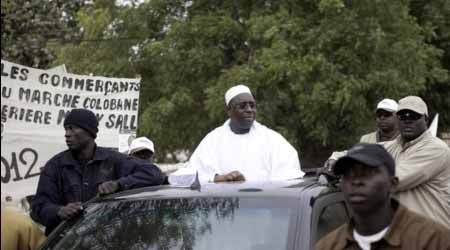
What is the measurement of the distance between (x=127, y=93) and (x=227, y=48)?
518 centimetres

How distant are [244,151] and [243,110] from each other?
0.88ft

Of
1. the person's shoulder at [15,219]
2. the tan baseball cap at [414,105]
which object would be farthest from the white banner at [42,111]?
the tan baseball cap at [414,105]

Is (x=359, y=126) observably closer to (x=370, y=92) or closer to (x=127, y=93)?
(x=370, y=92)

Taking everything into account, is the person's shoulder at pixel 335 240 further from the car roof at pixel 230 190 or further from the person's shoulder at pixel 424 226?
the car roof at pixel 230 190

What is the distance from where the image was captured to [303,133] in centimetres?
1259

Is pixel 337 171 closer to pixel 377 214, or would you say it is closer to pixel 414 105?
pixel 377 214

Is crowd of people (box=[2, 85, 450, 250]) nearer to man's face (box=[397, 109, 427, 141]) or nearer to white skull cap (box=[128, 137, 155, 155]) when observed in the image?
man's face (box=[397, 109, 427, 141])

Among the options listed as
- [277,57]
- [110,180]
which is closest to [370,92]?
[277,57]

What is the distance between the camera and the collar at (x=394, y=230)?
9.20 ft

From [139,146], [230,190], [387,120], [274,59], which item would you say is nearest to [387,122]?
[387,120]

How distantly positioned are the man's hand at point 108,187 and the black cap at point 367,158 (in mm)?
2135

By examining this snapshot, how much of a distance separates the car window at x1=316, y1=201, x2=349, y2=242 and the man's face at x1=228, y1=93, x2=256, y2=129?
1183mm

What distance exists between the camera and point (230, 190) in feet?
14.9

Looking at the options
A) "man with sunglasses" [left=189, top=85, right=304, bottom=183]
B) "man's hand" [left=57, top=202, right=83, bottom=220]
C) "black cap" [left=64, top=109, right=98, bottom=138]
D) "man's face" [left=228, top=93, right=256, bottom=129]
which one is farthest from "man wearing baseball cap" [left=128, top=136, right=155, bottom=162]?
"man's hand" [left=57, top=202, right=83, bottom=220]
